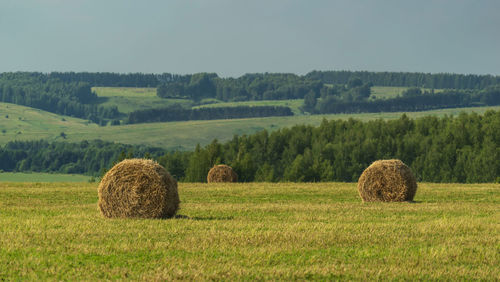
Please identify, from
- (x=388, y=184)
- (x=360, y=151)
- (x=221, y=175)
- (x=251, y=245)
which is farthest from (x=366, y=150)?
(x=251, y=245)

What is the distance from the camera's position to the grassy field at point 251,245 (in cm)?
1503

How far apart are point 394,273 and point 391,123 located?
4100 inches

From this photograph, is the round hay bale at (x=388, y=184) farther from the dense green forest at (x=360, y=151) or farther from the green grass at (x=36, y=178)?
the green grass at (x=36, y=178)

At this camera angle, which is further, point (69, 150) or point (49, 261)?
point (69, 150)

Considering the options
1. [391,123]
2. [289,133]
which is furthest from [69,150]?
[391,123]

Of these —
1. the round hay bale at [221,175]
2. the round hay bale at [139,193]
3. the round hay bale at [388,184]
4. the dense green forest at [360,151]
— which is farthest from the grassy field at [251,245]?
the dense green forest at [360,151]

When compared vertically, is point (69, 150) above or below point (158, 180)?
below

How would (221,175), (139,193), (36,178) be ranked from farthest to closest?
(36,178) → (221,175) → (139,193)

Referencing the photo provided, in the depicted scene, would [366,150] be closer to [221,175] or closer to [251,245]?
[221,175]

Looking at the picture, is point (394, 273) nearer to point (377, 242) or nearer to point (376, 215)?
point (377, 242)

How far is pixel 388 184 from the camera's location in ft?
115

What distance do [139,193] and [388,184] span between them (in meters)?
13.9

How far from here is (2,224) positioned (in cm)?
2223

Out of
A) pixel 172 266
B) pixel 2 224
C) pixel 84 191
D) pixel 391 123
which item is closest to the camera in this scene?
pixel 172 266
